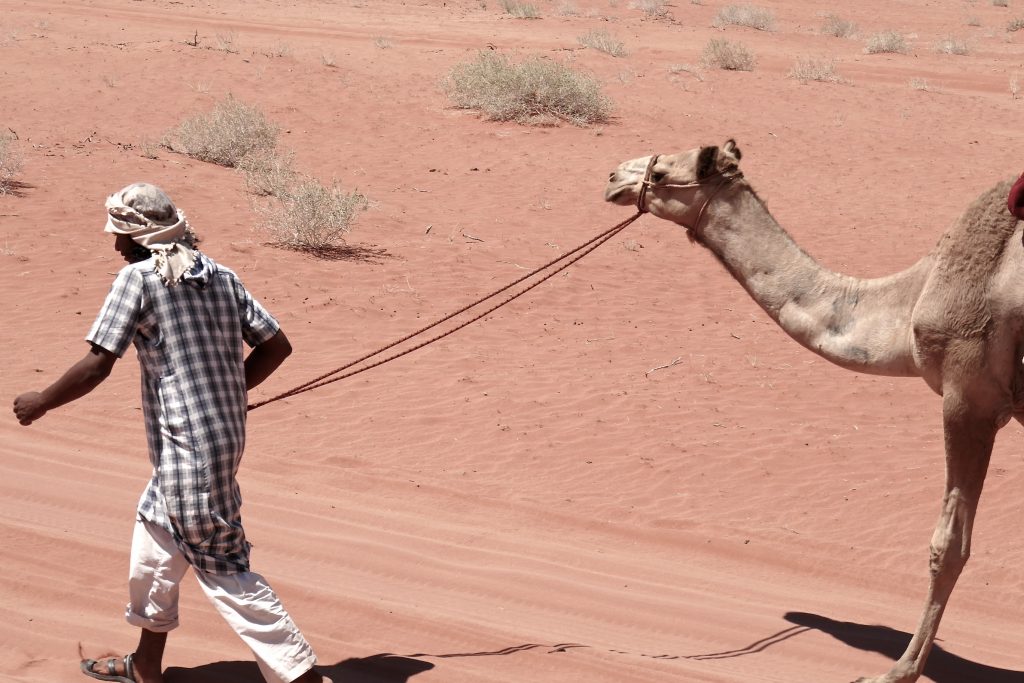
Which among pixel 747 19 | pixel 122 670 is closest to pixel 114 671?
pixel 122 670

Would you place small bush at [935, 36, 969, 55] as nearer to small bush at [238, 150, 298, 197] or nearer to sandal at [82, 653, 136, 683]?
small bush at [238, 150, 298, 197]

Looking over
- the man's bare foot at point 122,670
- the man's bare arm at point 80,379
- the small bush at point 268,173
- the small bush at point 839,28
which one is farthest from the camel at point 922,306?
the small bush at point 839,28

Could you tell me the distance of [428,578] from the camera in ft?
21.7

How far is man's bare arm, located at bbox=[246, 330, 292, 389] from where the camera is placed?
4.76 metres

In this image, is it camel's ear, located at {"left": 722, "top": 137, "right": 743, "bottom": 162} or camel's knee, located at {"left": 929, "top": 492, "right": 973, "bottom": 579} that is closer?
camel's knee, located at {"left": 929, "top": 492, "right": 973, "bottom": 579}

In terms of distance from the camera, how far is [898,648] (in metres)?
6.32

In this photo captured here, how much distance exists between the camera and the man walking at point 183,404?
432cm

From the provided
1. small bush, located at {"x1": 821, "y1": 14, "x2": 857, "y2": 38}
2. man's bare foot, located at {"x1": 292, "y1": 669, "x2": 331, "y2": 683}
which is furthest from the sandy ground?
small bush, located at {"x1": 821, "y1": 14, "x2": 857, "y2": 38}

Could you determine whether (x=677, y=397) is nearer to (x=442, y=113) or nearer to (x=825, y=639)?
(x=825, y=639)

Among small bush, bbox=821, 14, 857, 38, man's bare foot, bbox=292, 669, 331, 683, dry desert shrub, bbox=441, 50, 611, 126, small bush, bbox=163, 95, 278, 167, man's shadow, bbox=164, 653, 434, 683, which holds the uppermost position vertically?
small bush, bbox=821, 14, 857, 38

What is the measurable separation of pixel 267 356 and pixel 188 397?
517 mm

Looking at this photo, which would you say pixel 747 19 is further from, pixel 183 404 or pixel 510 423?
pixel 183 404

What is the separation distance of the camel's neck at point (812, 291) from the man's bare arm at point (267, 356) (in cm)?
246

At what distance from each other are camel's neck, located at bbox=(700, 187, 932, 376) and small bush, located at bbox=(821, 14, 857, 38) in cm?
3643
